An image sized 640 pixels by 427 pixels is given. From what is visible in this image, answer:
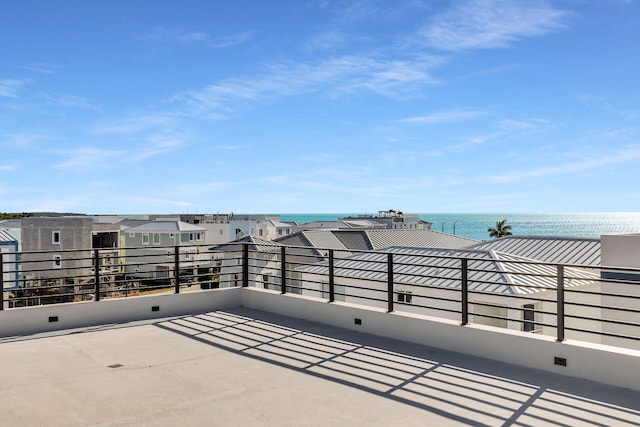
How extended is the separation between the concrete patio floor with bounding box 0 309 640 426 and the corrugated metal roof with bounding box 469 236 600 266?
1641 cm

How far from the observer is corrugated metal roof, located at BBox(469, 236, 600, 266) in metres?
20.7

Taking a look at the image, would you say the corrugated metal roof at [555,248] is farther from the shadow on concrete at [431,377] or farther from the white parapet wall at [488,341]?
the shadow on concrete at [431,377]

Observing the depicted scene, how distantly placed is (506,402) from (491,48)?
73.1ft

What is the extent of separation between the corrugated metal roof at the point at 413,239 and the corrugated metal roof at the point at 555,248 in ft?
25.5

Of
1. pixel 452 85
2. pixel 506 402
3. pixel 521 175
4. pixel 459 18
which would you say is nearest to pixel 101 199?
pixel 452 85

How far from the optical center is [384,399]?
13.9ft

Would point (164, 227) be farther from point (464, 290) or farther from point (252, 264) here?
point (464, 290)

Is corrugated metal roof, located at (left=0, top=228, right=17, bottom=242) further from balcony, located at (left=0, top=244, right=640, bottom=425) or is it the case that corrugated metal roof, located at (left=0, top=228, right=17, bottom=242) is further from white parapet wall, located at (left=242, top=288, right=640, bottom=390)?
white parapet wall, located at (left=242, top=288, right=640, bottom=390)

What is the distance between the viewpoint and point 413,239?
35.7 m

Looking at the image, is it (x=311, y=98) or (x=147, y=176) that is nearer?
(x=311, y=98)

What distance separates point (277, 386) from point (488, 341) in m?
2.41

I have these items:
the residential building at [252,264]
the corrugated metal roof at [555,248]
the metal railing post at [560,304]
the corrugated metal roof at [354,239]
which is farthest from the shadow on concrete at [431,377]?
the corrugated metal roof at [354,239]

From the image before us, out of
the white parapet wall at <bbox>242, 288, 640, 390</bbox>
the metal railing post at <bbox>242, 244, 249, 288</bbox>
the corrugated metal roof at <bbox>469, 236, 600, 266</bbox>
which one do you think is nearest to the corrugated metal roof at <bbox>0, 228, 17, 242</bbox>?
the corrugated metal roof at <bbox>469, 236, 600, 266</bbox>

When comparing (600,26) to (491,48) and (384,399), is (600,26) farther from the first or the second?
(384,399)
